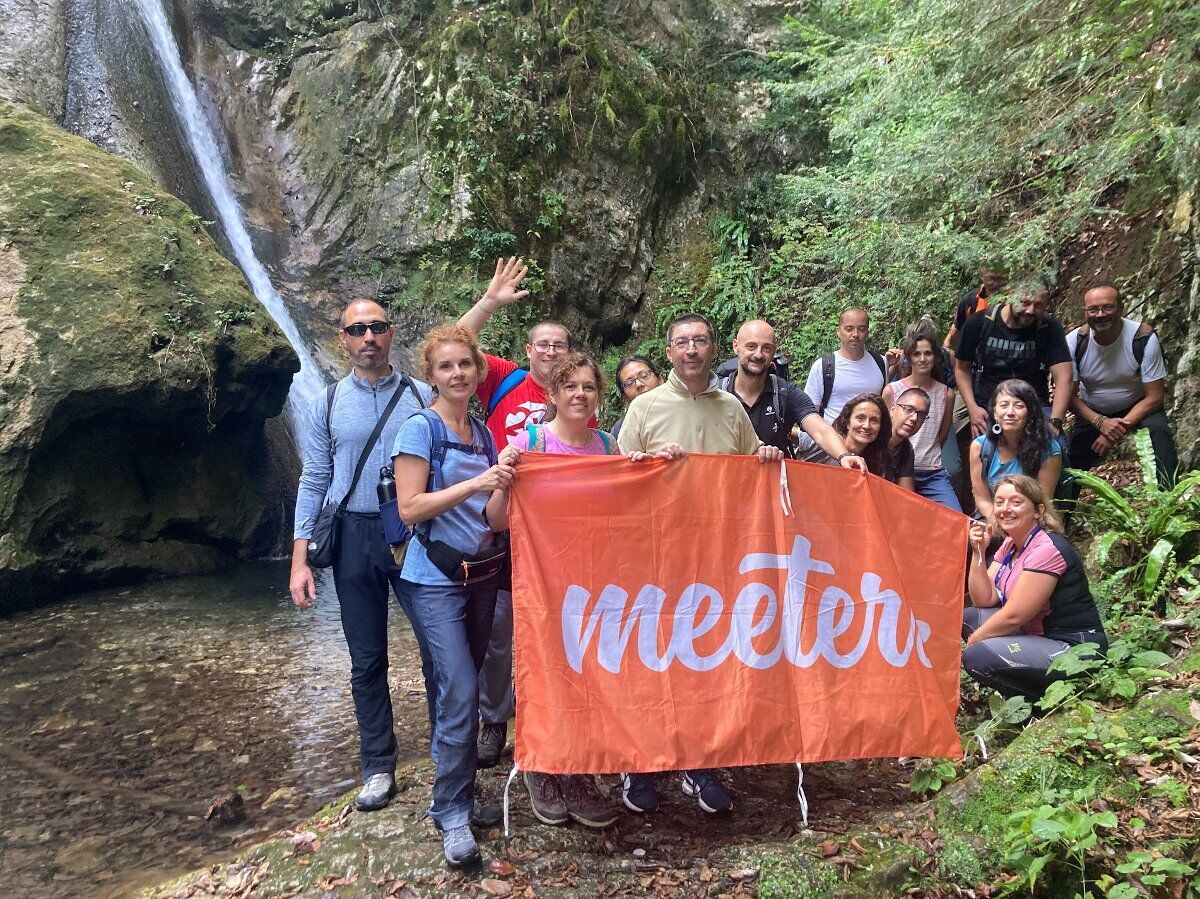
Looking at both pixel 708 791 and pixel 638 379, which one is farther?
pixel 638 379

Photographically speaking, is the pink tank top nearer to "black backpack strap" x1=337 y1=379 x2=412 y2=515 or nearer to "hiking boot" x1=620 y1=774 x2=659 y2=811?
"black backpack strap" x1=337 y1=379 x2=412 y2=515

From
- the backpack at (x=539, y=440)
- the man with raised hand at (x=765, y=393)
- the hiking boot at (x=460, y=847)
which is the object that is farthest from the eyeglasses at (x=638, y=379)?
the hiking boot at (x=460, y=847)

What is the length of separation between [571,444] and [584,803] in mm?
1655

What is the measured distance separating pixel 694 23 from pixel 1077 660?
14.2 meters

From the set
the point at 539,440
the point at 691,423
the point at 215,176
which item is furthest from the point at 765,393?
the point at 215,176

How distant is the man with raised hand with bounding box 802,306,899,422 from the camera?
5812mm

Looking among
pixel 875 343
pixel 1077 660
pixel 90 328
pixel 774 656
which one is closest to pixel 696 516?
pixel 774 656

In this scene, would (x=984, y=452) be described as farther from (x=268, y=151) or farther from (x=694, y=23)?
(x=268, y=151)

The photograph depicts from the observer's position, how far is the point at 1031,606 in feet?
12.7

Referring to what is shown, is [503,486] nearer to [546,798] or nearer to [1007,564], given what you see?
[546,798]

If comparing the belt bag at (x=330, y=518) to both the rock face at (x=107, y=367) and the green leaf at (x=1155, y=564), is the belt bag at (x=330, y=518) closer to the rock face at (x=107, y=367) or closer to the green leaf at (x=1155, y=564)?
the green leaf at (x=1155, y=564)

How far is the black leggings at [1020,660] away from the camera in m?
3.88

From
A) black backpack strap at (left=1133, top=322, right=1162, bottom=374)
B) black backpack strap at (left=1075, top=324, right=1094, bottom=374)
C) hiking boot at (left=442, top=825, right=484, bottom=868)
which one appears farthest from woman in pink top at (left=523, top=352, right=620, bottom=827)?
black backpack strap at (left=1133, top=322, right=1162, bottom=374)

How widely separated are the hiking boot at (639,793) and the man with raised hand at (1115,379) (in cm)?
437
